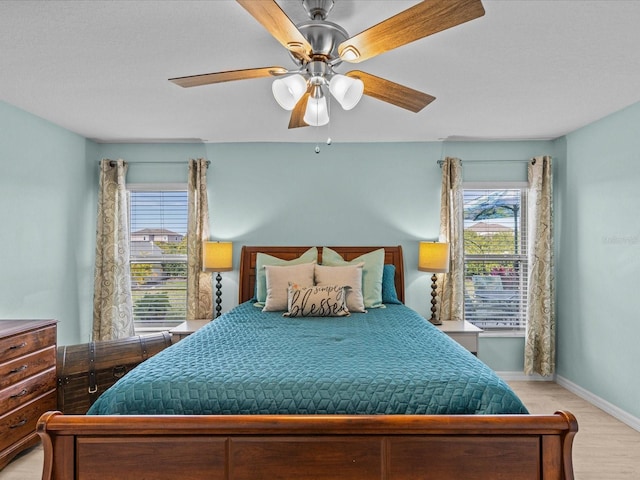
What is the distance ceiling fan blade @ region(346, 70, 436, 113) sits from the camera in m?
1.92

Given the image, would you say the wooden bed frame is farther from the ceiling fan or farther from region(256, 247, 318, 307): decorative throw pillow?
region(256, 247, 318, 307): decorative throw pillow

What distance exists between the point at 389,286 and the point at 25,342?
277cm

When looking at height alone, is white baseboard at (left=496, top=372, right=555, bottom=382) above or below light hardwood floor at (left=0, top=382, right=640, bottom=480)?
above

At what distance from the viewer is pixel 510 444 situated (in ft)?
4.94

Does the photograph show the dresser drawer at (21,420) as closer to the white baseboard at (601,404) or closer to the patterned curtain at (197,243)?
the patterned curtain at (197,243)

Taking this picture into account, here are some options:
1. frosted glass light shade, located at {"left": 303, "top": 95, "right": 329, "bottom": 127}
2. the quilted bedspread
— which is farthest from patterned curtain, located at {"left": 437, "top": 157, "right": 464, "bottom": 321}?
frosted glass light shade, located at {"left": 303, "top": 95, "right": 329, "bottom": 127}

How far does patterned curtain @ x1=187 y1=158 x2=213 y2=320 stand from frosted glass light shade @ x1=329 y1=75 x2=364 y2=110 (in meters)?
2.65

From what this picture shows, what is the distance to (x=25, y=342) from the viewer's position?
2.59m

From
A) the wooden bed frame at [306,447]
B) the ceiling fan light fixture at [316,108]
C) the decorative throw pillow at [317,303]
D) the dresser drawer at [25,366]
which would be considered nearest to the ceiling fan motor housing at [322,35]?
the ceiling fan light fixture at [316,108]

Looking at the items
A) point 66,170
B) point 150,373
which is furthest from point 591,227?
point 66,170

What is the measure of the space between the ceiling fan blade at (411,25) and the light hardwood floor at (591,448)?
2.64 m

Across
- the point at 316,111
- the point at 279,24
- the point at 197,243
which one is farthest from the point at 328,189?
the point at 279,24

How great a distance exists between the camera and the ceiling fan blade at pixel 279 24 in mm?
1341

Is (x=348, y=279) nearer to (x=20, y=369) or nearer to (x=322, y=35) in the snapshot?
(x=322, y=35)
